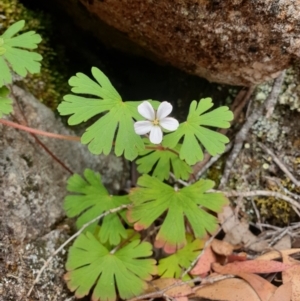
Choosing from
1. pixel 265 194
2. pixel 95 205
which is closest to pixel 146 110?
pixel 95 205

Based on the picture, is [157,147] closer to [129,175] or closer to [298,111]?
[129,175]

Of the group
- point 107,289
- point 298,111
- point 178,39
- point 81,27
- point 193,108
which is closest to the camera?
point 193,108

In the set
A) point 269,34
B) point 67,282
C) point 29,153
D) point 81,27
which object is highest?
point 269,34

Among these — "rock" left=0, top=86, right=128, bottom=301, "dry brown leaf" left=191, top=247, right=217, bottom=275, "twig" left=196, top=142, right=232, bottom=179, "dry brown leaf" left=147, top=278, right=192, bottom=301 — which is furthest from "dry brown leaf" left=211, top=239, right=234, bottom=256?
"rock" left=0, top=86, right=128, bottom=301

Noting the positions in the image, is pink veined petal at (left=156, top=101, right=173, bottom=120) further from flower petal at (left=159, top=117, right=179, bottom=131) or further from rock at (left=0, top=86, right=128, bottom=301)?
rock at (left=0, top=86, right=128, bottom=301)

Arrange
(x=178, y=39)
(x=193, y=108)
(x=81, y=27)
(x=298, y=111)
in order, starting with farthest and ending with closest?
1. (x=81, y=27)
2. (x=298, y=111)
3. (x=178, y=39)
4. (x=193, y=108)

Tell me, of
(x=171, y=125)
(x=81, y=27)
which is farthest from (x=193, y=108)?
(x=81, y=27)

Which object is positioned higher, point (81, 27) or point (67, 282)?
point (81, 27)
